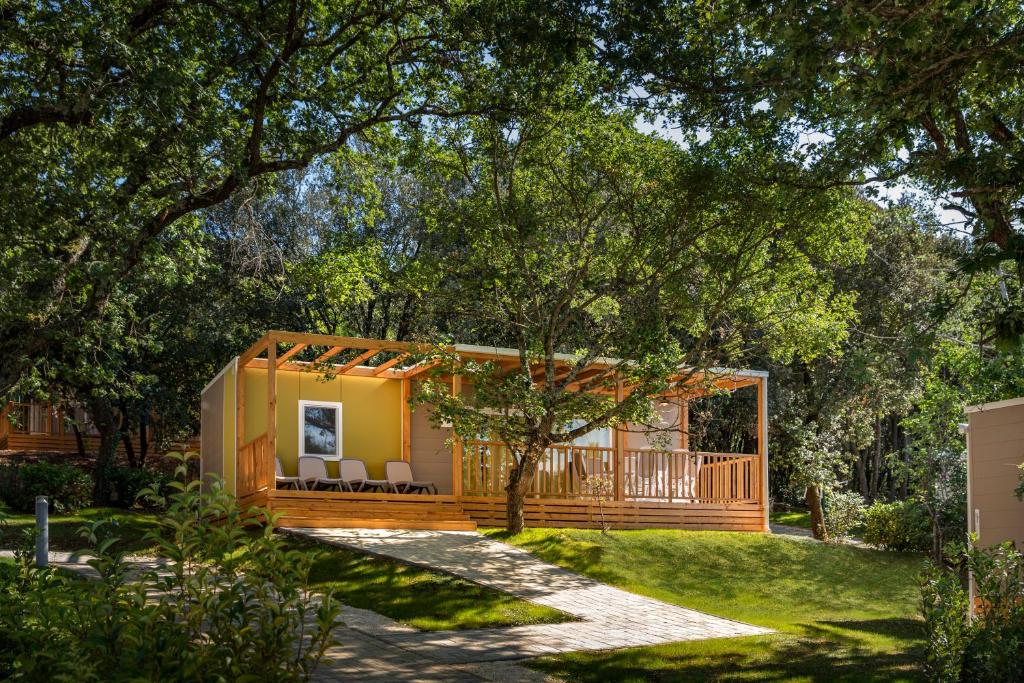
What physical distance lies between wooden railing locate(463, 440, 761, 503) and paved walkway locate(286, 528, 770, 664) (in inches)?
60.4

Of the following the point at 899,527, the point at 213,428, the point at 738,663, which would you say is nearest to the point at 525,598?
the point at 738,663

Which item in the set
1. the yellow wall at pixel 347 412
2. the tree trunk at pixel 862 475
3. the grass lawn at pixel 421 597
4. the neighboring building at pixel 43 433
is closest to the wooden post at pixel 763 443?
the yellow wall at pixel 347 412

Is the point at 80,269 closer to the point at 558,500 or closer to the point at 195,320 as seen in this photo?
the point at 558,500

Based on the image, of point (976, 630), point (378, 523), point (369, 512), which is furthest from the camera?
point (369, 512)

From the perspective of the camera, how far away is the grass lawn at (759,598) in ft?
26.9

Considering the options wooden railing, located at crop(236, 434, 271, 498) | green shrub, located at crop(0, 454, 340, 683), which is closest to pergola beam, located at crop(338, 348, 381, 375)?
wooden railing, located at crop(236, 434, 271, 498)

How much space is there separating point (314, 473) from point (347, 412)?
1.61 metres

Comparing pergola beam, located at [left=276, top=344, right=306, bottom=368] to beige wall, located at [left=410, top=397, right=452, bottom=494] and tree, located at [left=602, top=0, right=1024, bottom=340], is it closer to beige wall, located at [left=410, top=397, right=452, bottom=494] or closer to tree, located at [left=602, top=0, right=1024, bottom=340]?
beige wall, located at [left=410, top=397, right=452, bottom=494]

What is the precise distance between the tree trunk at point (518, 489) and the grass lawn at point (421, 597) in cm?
306

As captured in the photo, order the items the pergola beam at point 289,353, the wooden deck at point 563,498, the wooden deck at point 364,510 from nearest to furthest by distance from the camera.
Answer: the wooden deck at point 364,510
the wooden deck at point 563,498
the pergola beam at point 289,353

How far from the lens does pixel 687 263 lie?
14812mm

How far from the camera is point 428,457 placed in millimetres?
18297

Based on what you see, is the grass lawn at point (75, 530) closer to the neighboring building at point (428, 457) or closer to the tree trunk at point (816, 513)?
the neighboring building at point (428, 457)

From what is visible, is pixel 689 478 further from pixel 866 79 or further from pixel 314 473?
pixel 866 79
